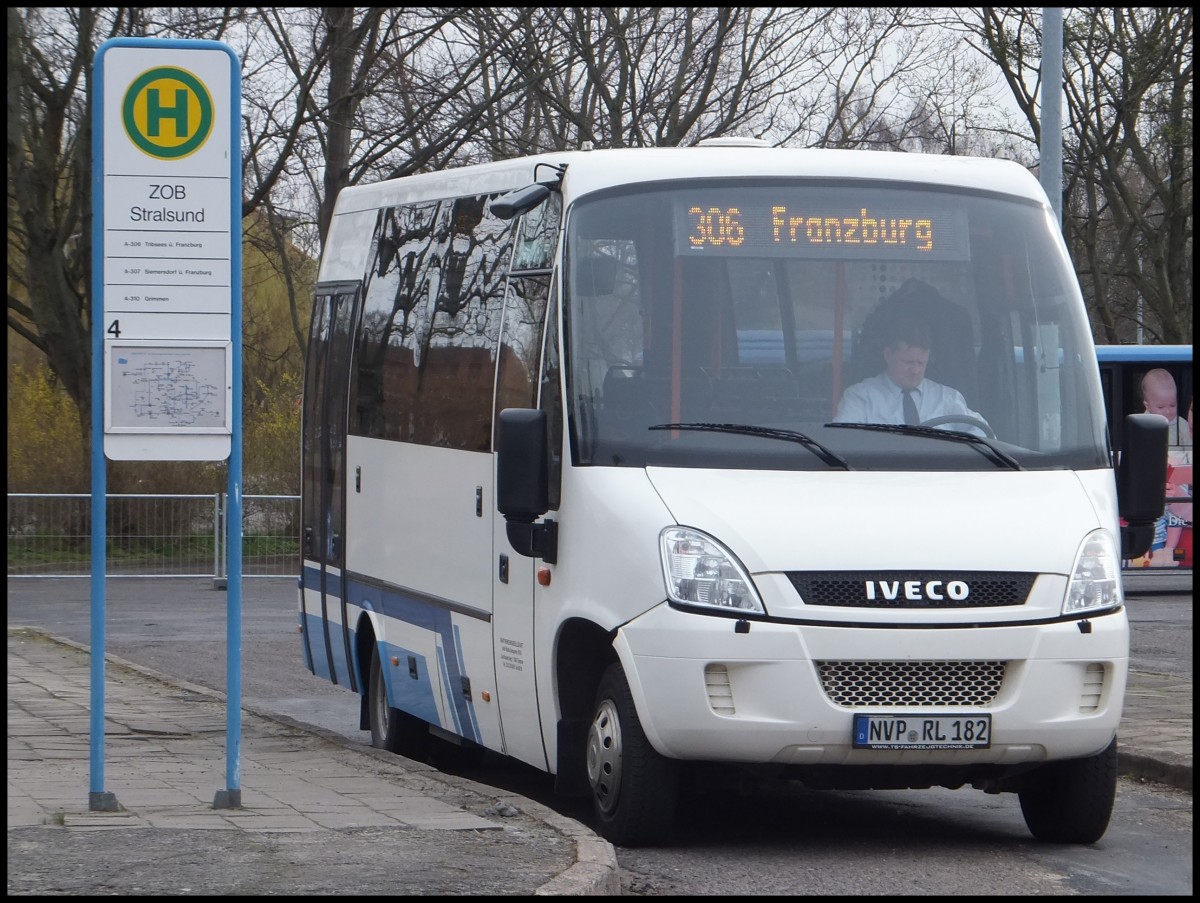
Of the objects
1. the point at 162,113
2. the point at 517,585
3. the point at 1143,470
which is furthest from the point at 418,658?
the point at 1143,470

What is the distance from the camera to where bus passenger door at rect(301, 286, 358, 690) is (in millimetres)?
11414

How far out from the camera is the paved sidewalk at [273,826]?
19.7 feet

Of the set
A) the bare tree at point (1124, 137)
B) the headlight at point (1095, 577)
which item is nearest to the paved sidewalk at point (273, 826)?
the headlight at point (1095, 577)

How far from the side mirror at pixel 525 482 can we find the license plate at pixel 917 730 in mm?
1543

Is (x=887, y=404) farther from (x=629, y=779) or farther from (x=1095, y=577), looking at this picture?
(x=629, y=779)

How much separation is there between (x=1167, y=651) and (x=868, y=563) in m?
10.0

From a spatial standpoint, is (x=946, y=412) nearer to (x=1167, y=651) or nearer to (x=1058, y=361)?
(x=1058, y=361)

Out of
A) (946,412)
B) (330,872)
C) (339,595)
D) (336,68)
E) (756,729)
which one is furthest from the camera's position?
(336,68)

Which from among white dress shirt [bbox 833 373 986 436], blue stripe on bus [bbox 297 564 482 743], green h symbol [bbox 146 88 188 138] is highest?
green h symbol [bbox 146 88 188 138]

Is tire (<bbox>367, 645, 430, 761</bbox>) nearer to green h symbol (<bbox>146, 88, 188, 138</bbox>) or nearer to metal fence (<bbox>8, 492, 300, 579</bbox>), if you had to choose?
green h symbol (<bbox>146, 88, 188, 138</bbox>)

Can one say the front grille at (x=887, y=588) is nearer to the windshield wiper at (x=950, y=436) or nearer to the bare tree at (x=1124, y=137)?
the windshield wiper at (x=950, y=436)

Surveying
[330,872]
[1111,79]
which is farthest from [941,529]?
[1111,79]

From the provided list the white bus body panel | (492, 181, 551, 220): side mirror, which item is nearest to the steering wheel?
the white bus body panel

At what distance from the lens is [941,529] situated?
7.27 metres
